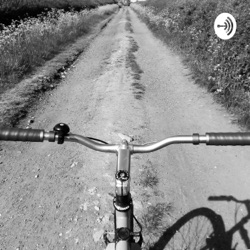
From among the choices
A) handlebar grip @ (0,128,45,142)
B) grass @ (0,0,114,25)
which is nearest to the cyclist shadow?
handlebar grip @ (0,128,45,142)

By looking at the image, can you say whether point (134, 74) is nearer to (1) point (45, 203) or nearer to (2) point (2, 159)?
(2) point (2, 159)

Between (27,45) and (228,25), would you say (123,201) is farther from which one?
(27,45)

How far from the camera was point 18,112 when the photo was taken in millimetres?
6609

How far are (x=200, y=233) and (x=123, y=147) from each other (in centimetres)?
251

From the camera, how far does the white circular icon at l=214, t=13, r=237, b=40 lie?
24.5 ft

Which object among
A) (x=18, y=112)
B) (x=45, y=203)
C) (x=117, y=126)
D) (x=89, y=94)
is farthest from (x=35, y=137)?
(x=89, y=94)

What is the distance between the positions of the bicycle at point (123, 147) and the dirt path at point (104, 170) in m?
1.82

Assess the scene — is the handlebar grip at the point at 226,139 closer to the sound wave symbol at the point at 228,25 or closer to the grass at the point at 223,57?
the grass at the point at 223,57

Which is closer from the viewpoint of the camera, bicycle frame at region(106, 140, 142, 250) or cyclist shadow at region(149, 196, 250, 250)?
bicycle frame at region(106, 140, 142, 250)

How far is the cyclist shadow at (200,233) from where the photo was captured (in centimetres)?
348

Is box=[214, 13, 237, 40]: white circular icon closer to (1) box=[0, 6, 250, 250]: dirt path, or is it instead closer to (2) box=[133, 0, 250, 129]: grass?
(2) box=[133, 0, 250, 129]: grass

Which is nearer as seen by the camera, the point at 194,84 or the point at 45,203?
the point at 45,203

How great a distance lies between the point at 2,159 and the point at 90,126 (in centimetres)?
206

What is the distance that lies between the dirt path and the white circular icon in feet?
5.91
